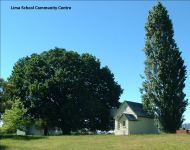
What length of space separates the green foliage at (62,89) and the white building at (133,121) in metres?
8.16

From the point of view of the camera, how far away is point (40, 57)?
77562 millimetres

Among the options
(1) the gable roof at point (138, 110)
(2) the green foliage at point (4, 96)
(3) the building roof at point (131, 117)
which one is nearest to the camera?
(3) the building roof at point (131, 117)

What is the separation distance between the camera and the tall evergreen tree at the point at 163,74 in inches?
2356

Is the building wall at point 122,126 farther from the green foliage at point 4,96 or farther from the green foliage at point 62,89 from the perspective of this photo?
the green foliage at point 4,96

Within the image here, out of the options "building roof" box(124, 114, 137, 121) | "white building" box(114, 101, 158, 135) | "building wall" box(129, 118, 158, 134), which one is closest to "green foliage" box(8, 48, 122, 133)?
"white building" box(114, 101, 158, 135)

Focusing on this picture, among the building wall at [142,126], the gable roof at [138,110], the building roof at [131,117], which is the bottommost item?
the building wall at [142,126]

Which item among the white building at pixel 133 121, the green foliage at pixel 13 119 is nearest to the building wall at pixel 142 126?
the white building at pixel 133 121

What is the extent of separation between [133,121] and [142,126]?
202cm

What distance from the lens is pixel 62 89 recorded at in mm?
74500

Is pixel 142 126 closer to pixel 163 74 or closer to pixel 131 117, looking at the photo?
pixel 131 117

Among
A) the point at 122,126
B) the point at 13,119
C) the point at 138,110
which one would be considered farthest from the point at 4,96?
the point at 138,110

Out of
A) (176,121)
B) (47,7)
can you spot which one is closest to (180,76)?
(176,121)

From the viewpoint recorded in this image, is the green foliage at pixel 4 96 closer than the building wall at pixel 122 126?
No

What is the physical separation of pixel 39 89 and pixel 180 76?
2464cm
